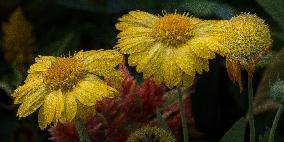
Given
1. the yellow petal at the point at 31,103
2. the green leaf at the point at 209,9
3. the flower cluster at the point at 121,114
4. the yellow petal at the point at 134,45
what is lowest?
the flower cluster at the point at 121,114

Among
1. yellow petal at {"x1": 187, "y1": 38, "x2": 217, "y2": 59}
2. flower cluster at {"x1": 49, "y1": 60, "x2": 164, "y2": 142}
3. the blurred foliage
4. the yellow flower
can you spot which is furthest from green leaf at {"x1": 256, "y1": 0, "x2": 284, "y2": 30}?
the yellow flower

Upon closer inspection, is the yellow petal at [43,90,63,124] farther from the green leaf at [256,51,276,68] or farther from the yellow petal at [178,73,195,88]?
the green leaf at [256,51,276,68]

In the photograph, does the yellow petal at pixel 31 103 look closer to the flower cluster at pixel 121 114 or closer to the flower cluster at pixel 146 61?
the flower cluster at pixel 146 61

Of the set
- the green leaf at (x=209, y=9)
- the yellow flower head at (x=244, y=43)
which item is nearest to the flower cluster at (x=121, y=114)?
the green leaf at (x=209, y=9)

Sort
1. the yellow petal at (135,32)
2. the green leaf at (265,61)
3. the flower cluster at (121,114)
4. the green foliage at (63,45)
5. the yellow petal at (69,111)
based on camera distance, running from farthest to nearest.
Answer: the green foliage at (63,45) → the green leaf at (265,61) → the flower cluster at (121,114) → the yellow petal at (135,32) → the yellow petal at (69,111)

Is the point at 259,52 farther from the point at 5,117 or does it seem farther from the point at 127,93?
the point at 5,117

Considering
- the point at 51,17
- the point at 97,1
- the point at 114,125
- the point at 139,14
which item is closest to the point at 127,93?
the point at 114,125
